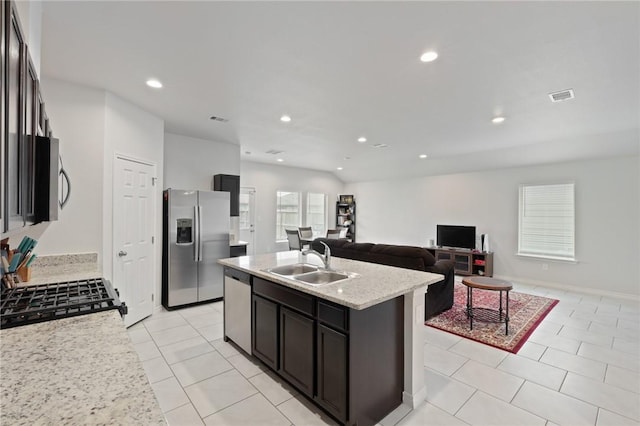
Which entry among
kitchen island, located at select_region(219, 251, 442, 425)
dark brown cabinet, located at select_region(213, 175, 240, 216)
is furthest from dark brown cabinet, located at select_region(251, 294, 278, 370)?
dark brown cabinet, located at select_region(213, 175, 240, 216)

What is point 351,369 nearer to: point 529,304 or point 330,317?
point 330,317

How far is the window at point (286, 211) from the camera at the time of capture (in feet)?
27.9

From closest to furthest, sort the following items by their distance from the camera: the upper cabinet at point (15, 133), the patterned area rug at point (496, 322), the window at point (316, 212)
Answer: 1. the upper cabinet at point (15, 133)
2. the patterned area rug at point (496, 322)
3. the window at point (316, 212)

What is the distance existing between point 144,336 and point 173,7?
334 centimetres

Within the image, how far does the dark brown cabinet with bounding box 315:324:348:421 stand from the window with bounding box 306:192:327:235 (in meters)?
7.15

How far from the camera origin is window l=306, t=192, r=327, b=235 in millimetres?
9313

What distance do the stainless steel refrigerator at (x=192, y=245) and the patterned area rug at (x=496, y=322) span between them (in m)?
3.33

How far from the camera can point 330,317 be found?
6.75ft

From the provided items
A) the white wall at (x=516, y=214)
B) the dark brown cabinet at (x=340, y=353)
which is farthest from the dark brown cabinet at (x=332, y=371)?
the white wall at (x=516, y=214)

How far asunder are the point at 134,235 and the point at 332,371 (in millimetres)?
3110

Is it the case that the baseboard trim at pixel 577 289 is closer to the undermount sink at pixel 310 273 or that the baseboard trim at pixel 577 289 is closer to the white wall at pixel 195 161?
the undermount sink at pixel 310 273

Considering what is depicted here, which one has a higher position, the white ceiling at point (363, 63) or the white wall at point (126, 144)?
Answer: the white ceiling at point (363, 63)

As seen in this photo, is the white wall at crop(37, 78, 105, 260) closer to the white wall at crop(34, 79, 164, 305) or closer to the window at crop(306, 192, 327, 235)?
the white wall at crop(34, 79, 164, 305)

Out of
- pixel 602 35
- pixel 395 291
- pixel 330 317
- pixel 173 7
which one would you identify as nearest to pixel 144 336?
pixel 330 317
